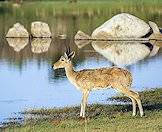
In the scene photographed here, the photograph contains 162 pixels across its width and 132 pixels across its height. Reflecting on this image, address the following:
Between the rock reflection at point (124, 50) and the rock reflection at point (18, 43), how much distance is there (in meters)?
4.64

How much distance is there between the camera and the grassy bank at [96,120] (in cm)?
1855

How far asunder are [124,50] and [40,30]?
11.8m

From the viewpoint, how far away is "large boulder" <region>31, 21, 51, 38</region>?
56812 mm

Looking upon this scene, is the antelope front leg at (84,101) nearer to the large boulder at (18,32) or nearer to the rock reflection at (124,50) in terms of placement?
the rock reflection at (124,50)

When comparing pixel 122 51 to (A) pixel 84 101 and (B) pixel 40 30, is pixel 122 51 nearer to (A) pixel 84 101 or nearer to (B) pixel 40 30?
(B) pixel 40 30

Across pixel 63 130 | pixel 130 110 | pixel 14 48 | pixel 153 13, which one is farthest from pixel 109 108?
pixel 153 13

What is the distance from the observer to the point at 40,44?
53.9 m

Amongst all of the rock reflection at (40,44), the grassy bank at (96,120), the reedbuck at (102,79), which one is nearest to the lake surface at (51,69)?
the rock reflection at (40,44)

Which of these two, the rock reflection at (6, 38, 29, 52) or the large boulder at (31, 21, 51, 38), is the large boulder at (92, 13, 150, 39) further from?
the rock reflection at (6, 38, 29, 52)

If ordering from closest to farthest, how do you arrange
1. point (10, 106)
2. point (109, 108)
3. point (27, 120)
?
point (27, 120) < point (109, 108) < point (10, 106)

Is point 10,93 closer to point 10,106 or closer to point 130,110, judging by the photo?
point 10,106

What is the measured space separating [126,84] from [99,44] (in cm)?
3199

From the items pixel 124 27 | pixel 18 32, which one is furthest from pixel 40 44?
pixel 124 27

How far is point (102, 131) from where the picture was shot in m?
18.1
